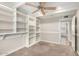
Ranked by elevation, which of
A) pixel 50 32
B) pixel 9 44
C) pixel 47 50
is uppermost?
pixel 50 32

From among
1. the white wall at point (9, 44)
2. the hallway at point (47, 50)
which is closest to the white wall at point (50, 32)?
the hallway at point (47, 50)

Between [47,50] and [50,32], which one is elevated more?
[50,32]

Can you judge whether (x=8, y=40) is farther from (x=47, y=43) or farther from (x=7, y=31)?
(x=47, y=43)

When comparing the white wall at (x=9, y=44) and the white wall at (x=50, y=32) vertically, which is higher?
the white wall at (x=50, y=32)

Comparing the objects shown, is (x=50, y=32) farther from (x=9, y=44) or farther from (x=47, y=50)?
(x=9, y=44)

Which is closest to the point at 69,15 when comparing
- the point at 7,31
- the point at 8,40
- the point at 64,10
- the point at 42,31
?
the point at 64,10

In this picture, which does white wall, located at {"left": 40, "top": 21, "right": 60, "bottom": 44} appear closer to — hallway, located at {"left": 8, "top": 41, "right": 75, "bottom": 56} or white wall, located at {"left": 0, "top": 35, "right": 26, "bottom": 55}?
hallway, located at {"left": 8, "top": 41, "right": 75, "bottom": 56}

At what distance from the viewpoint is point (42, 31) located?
71.1 inches

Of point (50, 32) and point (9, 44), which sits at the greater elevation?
point (50, 32)

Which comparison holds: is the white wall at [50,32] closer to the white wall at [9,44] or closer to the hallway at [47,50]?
the hallway at [47,50]

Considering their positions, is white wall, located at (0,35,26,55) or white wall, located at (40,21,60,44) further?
white wall, located at (40,21,60,44)

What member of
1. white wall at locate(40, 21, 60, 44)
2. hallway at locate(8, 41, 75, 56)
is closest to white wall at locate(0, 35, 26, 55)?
hallway at locate(8, 41, 75, 56)

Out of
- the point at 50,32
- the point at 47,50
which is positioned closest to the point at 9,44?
the point at 47,50

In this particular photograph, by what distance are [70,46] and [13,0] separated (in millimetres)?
1773
